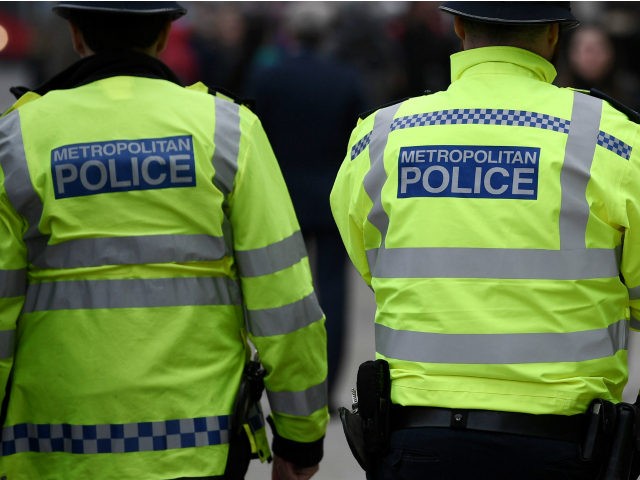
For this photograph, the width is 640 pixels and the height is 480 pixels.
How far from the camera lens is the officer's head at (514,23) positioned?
3.33 m

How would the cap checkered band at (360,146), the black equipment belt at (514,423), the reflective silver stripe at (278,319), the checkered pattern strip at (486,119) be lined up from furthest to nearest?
the reflective silver stripe at (278,319)
the cap checkered band at (360,146)
the checkered pattern strip at (486,119)
the black equipment belt at (514,423)

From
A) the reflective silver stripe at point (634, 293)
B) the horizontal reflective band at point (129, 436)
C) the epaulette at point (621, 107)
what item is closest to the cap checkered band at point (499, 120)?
the epaulette at point (621, 107)

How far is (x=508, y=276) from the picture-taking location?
125 inches

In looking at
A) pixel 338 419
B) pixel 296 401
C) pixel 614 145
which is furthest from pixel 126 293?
pixel 338 419

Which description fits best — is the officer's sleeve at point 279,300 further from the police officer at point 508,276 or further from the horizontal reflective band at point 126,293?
the police officer at point 508,276

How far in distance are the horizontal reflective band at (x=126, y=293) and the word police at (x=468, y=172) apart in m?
0.64

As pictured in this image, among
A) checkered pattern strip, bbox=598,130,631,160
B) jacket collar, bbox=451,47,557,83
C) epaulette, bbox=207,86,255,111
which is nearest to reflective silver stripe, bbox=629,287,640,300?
checkered pattern strip, bbox=598,130,631,160

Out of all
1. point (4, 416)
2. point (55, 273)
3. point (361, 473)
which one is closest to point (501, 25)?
point (55, 273)

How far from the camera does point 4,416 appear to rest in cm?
365

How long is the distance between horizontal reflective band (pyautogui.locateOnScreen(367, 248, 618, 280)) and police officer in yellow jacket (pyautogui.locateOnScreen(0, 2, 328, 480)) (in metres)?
0.58

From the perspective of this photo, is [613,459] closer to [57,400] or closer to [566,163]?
[566,163]

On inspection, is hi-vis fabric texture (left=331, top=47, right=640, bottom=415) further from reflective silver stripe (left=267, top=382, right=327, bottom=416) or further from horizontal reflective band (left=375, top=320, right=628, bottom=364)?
reflective silver stripe (left=267, top=382, right=327, bottom=416)

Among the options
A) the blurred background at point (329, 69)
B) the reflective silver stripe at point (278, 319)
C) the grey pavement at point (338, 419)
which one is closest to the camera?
the reflective silver stripe at point (278, 319)

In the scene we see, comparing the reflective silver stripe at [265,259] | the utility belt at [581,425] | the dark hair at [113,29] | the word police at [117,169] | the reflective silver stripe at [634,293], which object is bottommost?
the utility belt at [581,425]
